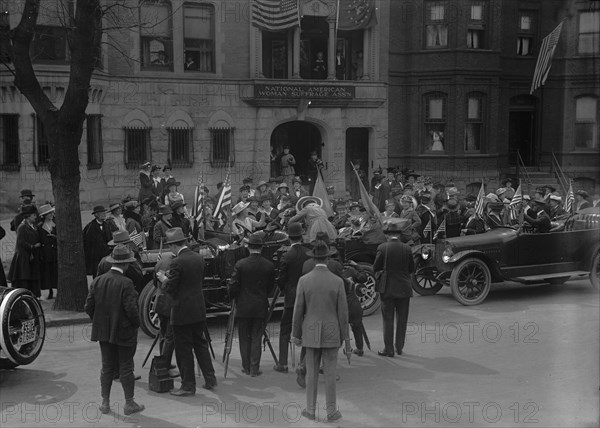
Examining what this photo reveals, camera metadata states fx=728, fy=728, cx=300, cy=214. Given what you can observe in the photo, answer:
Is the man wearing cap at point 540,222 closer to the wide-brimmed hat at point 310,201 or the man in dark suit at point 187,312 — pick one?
the wide-brimmed hat at point 310,201

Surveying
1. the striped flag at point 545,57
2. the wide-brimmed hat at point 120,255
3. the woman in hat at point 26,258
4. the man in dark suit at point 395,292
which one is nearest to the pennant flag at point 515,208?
the man in dark suit at point 395,292

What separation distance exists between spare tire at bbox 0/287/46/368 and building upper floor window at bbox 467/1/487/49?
24171 millimetres

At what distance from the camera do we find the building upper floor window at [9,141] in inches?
877

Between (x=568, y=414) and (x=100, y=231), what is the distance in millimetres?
Result: 8674

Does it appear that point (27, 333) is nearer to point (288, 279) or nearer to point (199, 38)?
point (288, 279)

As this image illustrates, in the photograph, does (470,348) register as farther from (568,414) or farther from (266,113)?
(266,113)

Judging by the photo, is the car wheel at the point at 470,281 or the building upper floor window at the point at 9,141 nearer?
the car wheel at the point at 470,281

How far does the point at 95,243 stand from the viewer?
13.2 meters

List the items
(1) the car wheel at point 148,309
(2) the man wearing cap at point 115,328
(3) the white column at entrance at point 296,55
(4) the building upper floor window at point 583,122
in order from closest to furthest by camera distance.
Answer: (2) the man wearing cap at point 115,328 < (1) the car wheel at point 148,309 < (3) the white column at entrance at point 296,55 < (4) the building upper floor window at point 583,122

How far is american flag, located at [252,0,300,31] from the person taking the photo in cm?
2508

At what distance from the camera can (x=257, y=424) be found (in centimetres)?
760

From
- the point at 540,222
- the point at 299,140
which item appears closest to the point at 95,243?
the point at 540,222

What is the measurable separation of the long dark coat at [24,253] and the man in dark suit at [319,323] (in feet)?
21.0

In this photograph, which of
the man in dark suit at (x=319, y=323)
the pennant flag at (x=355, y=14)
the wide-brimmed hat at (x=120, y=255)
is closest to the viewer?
the man in dark suit at (x=319, y=323)
